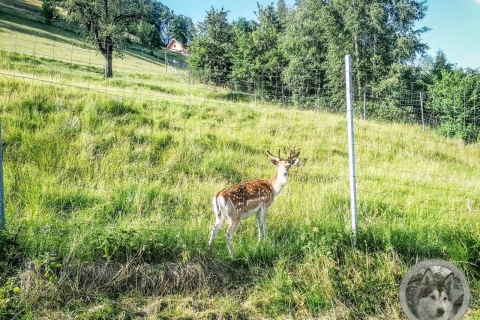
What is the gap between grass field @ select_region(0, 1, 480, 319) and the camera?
12.9 ft

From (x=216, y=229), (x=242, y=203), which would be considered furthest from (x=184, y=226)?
(x=242, y=203)

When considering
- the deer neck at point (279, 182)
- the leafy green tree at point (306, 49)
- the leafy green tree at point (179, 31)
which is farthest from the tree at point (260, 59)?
the leafy green tree at point (179, 31)

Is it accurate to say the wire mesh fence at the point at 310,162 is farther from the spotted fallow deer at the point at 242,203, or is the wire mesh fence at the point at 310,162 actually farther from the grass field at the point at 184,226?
the spotted fallow deer at the point at 242,203

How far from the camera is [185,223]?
5.22 m

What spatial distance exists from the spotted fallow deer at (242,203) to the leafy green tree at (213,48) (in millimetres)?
35673

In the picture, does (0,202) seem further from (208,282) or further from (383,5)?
(383,5)

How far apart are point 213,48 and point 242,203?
43879mm

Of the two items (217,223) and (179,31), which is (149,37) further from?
(217,223)

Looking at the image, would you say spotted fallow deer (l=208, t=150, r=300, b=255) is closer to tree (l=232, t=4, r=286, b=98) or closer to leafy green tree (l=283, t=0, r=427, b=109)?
leafy green tree (l=283, t=0, r=427, b=109)

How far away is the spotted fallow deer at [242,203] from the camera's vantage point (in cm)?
501

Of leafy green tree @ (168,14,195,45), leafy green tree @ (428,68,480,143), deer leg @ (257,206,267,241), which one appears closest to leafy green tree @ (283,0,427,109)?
leafy green tree @ (428,68,480,143)

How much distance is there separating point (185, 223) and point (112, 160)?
11.6 ft

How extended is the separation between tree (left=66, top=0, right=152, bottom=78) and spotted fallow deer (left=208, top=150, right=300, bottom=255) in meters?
27.6

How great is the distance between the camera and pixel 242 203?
5188 mm
